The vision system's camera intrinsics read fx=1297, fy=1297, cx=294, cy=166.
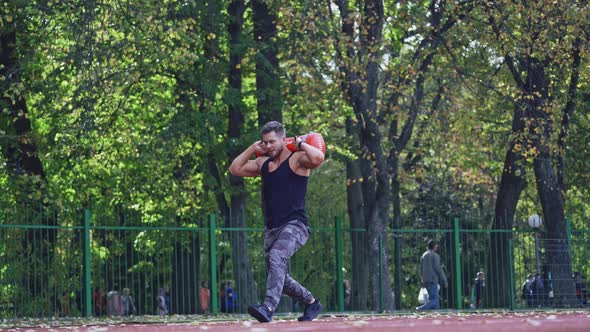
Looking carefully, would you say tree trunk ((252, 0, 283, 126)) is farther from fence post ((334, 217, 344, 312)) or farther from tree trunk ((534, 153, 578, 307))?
fence post ((334, 217, 344, 312))

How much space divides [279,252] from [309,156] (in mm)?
979

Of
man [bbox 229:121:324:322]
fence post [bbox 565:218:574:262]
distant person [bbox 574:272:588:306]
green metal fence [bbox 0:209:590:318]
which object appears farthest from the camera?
fence post [bbox 565:218:574:262]

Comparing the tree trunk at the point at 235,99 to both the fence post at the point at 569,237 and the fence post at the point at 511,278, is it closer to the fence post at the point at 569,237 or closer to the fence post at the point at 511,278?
the fence post at the point at 511,278

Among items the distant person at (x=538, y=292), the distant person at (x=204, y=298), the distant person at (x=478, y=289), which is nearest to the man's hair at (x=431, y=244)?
the distant person at (x=478, y=289)

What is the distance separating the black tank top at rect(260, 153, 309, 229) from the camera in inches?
498

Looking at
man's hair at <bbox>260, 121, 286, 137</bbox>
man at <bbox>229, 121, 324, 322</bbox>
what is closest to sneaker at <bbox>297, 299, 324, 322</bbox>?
man at <bbox>229, 121, 324, 322</bbox>

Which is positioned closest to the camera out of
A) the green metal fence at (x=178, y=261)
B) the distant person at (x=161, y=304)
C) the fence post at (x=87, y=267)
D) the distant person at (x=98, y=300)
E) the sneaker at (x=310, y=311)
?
the sneaker at (x=310, y=311)

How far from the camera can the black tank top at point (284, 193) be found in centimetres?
1264

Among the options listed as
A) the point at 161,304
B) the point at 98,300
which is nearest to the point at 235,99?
the point at 161,304

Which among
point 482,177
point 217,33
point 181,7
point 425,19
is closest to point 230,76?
point 217,33

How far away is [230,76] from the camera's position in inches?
1196

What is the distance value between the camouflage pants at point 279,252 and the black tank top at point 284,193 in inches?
3.3

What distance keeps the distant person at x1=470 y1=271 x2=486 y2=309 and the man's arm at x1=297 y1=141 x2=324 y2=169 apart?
1301 centimetres

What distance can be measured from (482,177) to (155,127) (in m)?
17.9
